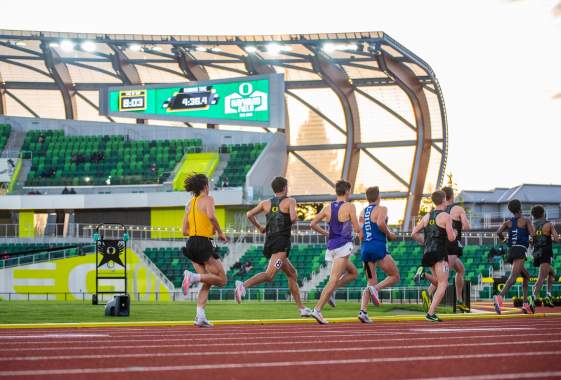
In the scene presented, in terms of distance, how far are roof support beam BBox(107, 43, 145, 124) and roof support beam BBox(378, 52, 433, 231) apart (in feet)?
47.5

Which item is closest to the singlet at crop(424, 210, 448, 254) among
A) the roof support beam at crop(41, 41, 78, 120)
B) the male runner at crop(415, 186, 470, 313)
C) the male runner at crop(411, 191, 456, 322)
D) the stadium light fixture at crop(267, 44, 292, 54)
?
the male runner at crop(411, 191, 456, 322)

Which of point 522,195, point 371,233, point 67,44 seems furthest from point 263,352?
point 522,195

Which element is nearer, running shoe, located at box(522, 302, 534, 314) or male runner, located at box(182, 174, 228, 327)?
male runner, located at box(182, 174, 228, 327)

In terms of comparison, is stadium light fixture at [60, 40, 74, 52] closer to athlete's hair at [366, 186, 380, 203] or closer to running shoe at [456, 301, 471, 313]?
running shoe at [456, 301, 471, 313]

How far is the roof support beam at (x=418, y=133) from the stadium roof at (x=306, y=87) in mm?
60

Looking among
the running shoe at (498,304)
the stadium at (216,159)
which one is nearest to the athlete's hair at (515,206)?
the stadium at (216,159)

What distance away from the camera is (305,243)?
46.3 m

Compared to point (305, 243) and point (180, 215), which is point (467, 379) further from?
point (180, 215)

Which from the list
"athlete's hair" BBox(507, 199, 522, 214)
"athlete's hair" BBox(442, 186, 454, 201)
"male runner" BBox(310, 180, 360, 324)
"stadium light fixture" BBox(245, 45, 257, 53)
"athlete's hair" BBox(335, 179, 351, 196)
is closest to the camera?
"male runner" BBox(310, 180, 360, 324)

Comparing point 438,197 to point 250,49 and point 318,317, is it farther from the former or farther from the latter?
point 250,49

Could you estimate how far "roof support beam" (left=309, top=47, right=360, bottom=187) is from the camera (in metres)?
58.0

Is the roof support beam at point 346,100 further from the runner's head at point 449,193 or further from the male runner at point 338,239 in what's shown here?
the male runner at point 338,239

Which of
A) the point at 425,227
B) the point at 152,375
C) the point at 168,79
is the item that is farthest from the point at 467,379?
the point at 168,79

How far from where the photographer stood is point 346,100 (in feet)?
205
